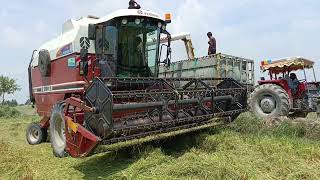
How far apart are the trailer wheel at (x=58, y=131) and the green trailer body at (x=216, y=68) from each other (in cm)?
409

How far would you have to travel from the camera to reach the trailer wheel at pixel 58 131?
19.9ft

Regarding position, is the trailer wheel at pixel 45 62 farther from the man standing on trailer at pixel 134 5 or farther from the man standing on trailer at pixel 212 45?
the man standing on trailer at pixel 212 45

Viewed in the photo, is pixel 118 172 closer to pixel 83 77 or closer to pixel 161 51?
pixel 83 77

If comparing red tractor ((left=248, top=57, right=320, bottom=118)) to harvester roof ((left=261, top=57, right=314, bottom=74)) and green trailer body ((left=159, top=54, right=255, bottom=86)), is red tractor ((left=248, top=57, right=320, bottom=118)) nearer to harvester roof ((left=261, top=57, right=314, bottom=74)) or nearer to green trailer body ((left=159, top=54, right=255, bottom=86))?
harvester roof ((left=261, top=57, right=314, bottom=74))

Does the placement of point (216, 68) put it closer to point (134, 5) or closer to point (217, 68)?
point (217, 68)

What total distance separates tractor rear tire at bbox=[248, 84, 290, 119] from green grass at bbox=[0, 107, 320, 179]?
1.89m

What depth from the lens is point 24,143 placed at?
8695 mm

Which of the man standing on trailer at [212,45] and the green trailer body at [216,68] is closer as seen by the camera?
the green trailer body at [216,68]

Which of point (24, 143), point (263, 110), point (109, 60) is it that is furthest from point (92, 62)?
point (263, 110)

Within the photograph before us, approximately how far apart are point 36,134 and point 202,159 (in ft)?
17.1

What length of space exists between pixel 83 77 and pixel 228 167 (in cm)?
363

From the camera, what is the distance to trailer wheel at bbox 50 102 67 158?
19.9ft

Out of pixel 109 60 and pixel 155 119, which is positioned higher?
pixel 109 60

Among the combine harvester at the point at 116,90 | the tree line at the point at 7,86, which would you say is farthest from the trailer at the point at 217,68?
the tree line at the point at 7,86
